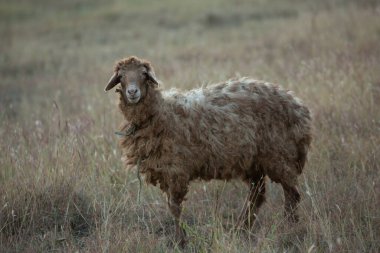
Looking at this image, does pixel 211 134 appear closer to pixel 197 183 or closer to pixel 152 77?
pixel 152 77

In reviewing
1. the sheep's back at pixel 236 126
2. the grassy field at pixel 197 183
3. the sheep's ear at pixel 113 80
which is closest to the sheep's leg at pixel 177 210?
the grassy field at pixel 197 183

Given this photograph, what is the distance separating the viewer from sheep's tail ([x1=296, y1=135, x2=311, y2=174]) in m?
5.81

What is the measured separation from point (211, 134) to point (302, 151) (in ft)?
3.36

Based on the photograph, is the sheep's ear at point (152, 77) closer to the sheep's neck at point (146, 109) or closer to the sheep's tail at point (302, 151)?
the sheep's neck at point (146, 109)

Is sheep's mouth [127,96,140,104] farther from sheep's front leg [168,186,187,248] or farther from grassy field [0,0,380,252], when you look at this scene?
grassy field [0,0,380,252]

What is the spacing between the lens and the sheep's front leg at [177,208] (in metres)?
5.23

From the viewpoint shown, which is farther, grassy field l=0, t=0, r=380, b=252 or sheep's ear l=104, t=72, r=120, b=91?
sheep's ear l=104, t=72, r=120, b=91

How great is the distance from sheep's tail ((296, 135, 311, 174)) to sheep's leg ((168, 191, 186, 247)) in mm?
1336

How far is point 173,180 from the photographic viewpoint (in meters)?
5.23

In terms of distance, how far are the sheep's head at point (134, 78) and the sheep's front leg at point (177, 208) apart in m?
0.93

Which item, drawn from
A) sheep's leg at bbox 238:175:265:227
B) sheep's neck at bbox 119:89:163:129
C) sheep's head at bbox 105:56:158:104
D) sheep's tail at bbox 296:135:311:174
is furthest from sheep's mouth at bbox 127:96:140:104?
sheep's tail at bbox 296:135:311:174

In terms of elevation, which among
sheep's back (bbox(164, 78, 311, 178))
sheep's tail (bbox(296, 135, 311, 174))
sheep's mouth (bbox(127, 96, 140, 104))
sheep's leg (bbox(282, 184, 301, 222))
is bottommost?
sheep's leg (bbox(282, 184, 301, 222))

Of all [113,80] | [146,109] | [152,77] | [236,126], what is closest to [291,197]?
[236,126]

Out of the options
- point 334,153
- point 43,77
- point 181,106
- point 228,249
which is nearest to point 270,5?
point 43,77
